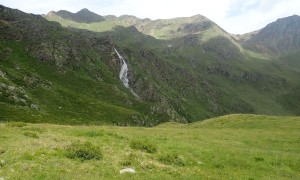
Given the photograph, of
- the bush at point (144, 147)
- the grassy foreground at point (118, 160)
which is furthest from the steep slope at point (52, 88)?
the bush at point (144, 147)

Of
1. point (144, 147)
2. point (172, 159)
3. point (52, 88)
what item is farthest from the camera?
point (52, 88)

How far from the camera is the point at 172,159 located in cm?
Answer: 2577

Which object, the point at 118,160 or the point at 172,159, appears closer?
the point at 118,160

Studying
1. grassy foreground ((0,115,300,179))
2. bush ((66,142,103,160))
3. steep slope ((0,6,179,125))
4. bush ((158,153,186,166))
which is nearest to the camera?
grassy foreground ((0,115,300,179))

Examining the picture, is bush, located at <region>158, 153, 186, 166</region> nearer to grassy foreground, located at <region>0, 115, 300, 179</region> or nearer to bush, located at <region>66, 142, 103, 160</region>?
grassy foreground, located at <region>0, 115, 300, 179</region>

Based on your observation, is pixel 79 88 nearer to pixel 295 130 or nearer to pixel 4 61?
pixel 4 61

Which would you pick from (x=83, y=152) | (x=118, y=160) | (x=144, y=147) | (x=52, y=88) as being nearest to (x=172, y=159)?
(x=144, y=147)

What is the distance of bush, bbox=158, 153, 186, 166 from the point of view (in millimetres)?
25406

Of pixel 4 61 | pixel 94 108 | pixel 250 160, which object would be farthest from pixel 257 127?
pixel 4 61

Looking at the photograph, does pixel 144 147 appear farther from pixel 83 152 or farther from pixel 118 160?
pixel 83 152

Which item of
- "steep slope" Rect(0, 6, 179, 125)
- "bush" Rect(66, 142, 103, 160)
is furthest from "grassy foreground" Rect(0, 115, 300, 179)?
"steep slope" Rect(0, 6, 179, 125)

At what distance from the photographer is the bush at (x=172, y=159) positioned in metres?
25.4

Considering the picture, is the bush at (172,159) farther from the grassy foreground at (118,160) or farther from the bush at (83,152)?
the bush at (83,152)

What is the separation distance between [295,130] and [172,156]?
3595 cm
